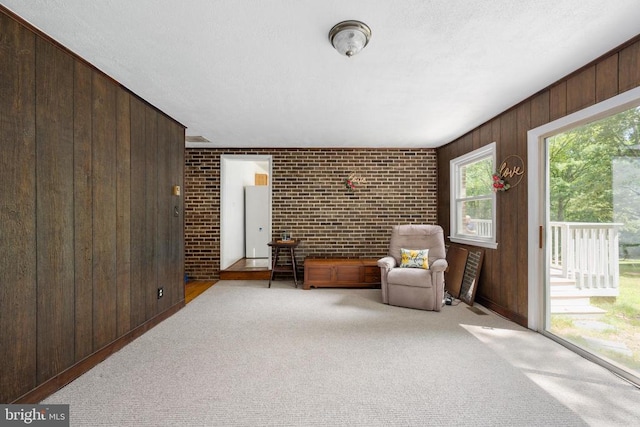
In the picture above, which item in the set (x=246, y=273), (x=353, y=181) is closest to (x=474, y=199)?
(x=353, y=181)

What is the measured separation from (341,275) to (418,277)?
134 cm

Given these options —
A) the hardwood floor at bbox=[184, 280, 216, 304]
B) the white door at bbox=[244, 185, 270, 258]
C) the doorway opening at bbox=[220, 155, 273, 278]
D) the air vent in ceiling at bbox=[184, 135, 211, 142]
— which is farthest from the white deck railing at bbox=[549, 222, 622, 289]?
the white door at bbox=[244, 185, 270, 258]

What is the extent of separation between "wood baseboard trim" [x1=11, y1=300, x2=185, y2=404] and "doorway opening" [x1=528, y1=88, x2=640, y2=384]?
12.6ft

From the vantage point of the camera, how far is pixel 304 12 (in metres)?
1.55

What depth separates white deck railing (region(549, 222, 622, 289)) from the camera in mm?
2418

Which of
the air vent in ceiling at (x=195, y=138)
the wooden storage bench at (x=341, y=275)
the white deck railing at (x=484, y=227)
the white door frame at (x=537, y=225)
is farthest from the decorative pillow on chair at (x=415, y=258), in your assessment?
the air vent in ceiling at (x=195, y=138)

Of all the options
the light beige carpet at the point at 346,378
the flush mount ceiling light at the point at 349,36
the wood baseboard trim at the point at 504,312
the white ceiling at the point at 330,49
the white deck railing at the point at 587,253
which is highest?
the white ceiling at the point at 330,49

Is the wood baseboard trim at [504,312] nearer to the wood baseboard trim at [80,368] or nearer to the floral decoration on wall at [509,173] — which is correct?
the floral decoration on wall at [509,173]

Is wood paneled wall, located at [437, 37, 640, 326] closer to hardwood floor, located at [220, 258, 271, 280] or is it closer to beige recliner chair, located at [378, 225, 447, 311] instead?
beige recliner chair, located at [378, 225, 447, 311]

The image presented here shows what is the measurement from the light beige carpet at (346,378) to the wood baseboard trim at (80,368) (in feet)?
0.20

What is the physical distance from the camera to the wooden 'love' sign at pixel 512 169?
2.93 meters

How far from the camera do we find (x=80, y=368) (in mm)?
1980
